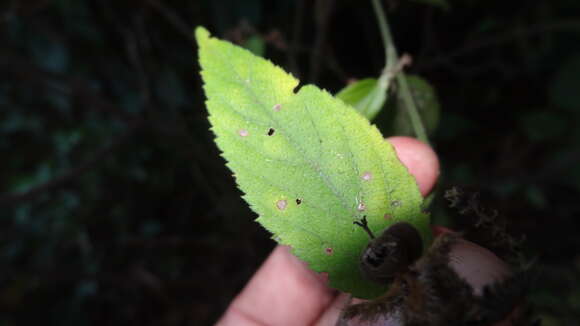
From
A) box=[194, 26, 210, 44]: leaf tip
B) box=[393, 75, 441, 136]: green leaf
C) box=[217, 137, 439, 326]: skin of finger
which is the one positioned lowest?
box=[217, 137, 439, 326]: skin of finger

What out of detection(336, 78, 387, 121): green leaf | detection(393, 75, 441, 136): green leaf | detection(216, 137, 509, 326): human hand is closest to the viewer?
detection(336, 78, 387, 121): green leaf

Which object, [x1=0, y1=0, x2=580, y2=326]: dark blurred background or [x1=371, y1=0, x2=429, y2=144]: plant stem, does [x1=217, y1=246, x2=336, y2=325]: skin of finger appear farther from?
[x1=0, y1=0, x2=580, y2=326]: dark blurred background

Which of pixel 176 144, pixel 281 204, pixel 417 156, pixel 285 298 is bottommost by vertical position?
pixel 285 298

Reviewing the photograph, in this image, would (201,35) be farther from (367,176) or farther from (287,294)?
(287,294)

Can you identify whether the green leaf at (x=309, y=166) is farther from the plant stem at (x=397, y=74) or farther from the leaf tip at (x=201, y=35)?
the plant stem at (x=397, y=74)

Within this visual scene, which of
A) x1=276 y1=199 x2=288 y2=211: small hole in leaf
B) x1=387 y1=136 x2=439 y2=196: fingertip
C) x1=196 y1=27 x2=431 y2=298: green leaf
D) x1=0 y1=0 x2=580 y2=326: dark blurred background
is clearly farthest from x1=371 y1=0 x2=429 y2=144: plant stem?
x1=0 y1=0 x2=580 y2=326: dark blurred background

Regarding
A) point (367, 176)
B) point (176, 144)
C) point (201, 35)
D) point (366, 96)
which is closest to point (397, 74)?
point (366, 96)
